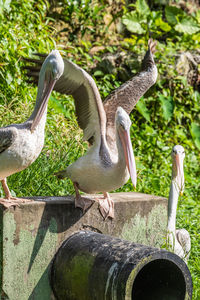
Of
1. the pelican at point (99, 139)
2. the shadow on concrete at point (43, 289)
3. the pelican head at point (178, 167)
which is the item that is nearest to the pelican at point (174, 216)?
the pelican head at point (178, 167)

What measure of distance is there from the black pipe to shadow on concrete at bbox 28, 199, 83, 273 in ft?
0.37

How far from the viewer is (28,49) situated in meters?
6.34

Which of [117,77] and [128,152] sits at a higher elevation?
[128,152]

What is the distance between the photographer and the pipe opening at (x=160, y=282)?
3.62 meters

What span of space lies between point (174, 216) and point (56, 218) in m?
1.72

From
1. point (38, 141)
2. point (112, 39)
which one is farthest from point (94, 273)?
point (112, 39)

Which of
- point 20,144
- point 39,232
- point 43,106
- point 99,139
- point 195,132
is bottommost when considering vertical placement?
point 195,132

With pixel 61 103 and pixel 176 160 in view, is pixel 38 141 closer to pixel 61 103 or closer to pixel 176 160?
pixel 176 160

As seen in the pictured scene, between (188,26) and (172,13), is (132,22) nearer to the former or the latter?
(172,13)

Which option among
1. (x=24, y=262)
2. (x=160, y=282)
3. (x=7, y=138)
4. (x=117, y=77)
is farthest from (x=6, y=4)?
(x=160, y=282)

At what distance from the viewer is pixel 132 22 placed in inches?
382

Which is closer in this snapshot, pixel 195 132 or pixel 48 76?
pixel 48 76

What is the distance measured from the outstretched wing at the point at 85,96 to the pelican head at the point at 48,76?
1.01 feet

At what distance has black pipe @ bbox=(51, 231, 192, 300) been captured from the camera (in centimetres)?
338
